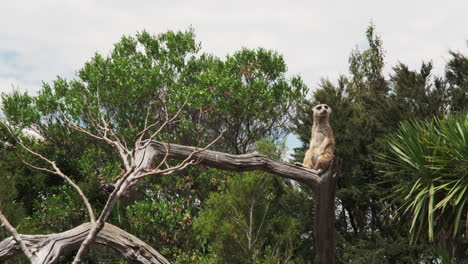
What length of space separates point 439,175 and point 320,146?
11.9ft

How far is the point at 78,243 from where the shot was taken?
589 cm

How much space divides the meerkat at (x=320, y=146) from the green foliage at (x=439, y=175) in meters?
2.24

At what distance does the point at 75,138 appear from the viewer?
19.6m

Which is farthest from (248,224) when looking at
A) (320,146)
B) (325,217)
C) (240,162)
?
(240,162)

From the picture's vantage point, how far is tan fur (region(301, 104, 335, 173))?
874 centimetres

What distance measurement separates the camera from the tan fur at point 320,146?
8.74 meters

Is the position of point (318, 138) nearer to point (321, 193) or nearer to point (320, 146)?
point (320, 146)

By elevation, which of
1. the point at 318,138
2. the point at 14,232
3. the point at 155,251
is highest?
the point at 318,138

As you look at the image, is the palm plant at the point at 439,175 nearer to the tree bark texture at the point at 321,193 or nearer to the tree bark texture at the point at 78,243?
the tree bark texture at the point at 321,193

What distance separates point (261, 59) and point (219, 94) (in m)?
1.76

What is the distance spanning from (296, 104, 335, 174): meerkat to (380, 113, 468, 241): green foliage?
2236 millimetres

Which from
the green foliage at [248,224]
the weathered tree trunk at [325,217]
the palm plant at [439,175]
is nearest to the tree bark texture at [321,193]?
the weathered tree trunk at [325,217]

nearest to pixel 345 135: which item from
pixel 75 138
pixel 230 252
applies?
pixel 230 252

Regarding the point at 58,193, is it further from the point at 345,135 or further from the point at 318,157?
the point at 318,157
